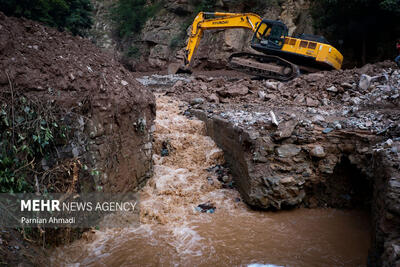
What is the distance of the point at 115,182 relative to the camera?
4.43 m

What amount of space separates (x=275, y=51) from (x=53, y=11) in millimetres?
7730

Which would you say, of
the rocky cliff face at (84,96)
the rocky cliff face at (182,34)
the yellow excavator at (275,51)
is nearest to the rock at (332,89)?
the yellow excavator at (275,51)

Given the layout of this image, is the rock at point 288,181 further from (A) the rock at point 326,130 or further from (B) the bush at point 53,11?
(B) the bush at point 53,11

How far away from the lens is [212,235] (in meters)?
4.18

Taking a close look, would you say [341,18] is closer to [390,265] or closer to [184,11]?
[184,11]

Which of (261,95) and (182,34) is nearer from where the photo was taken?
(261,95)

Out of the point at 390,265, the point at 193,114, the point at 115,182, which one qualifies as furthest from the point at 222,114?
the point at 390,265

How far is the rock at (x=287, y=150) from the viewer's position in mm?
4847

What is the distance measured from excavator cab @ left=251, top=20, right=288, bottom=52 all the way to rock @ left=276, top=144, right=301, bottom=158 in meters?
6.22

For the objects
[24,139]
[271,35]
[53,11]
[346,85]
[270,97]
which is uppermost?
[271,35]

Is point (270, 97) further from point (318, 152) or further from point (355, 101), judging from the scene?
point (318, 152)

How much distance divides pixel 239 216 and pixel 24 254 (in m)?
3.19

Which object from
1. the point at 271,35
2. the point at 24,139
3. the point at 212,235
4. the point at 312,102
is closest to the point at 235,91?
the point at 312,102

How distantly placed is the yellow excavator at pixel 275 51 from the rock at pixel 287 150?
556cm
